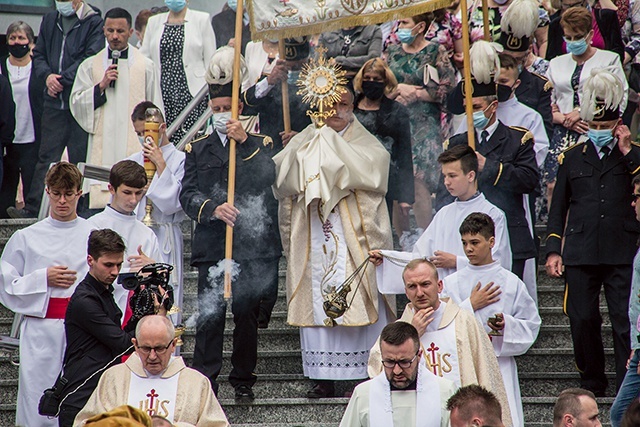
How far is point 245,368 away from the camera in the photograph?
33.9ft

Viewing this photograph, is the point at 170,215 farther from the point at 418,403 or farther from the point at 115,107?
the point at 418,403

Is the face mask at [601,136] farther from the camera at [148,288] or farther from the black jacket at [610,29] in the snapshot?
the camera at [148,288]

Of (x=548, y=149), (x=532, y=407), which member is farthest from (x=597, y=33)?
(x=532, y=407)

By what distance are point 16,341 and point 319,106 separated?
299 cm

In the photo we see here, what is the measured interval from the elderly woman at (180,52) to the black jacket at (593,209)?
4376 millimetres

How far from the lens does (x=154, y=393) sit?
327 inches

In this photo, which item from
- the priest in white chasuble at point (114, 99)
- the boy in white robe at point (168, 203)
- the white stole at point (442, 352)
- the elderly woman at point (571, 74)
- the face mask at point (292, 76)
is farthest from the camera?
the priest in white chasuble at point (114, 99)

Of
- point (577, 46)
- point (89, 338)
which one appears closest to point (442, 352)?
point (89, 338)

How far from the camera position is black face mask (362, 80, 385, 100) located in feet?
36.6

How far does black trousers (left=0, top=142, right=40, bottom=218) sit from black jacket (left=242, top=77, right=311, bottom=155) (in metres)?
3.62

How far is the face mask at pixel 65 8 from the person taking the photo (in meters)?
14.0

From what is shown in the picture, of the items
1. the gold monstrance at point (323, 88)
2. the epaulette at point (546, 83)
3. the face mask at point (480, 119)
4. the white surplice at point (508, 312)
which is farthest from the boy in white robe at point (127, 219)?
the epaulette at point (546, 83)

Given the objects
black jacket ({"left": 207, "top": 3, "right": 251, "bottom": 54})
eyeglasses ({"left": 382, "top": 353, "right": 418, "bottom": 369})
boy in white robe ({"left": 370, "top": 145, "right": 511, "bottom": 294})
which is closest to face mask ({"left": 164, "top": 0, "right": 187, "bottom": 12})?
black jacket ({"left": 207, "top": 3, "right": 251, "bottom": 54})

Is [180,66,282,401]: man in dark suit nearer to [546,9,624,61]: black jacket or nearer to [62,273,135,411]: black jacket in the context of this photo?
[62,273,135,411]: black jacket
